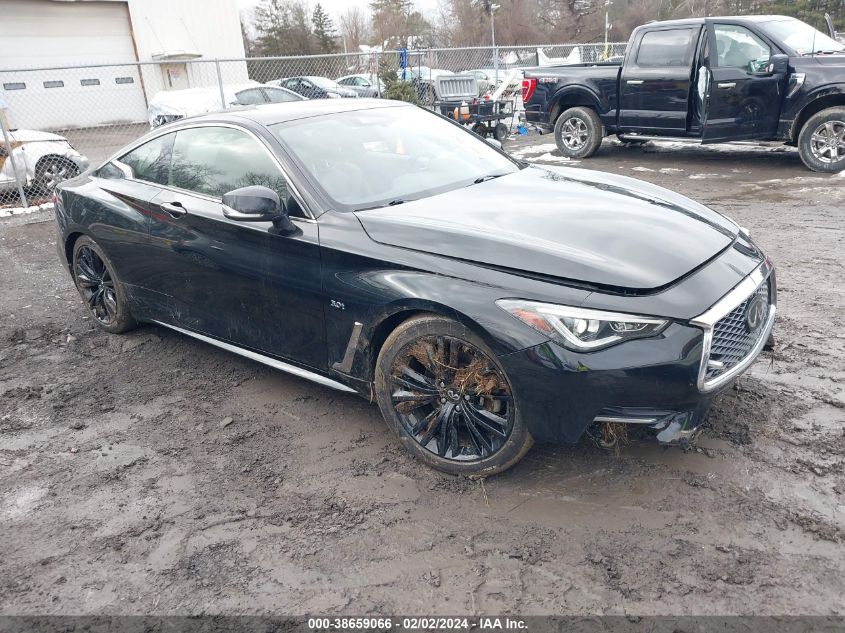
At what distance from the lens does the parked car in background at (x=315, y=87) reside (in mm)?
21594

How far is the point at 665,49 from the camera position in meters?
10.3

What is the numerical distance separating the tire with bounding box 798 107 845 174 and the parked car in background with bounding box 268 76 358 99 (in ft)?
48.2

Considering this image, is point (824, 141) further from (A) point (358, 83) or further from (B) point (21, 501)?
(A) point (358, 83)

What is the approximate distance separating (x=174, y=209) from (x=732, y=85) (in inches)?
324

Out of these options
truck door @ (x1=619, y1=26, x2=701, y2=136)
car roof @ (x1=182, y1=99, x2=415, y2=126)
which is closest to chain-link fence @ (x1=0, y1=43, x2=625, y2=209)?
truck door @ (x1=619, y1=26, x2=701, y2=136)

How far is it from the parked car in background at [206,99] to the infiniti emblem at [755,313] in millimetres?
14919

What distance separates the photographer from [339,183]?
3.68 meters

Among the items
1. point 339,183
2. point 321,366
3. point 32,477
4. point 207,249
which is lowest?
point 32,477

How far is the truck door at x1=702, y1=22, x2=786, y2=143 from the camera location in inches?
368

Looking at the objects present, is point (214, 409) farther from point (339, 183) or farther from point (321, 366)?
point (339, 183)

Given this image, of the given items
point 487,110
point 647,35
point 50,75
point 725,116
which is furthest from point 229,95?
point 50,75

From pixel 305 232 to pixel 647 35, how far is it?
8.89 meters

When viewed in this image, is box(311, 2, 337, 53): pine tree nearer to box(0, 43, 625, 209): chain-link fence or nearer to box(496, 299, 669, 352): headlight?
box(0, 43, 625, 209): chain-link fence

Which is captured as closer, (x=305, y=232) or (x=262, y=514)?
(x=262, y=514)
